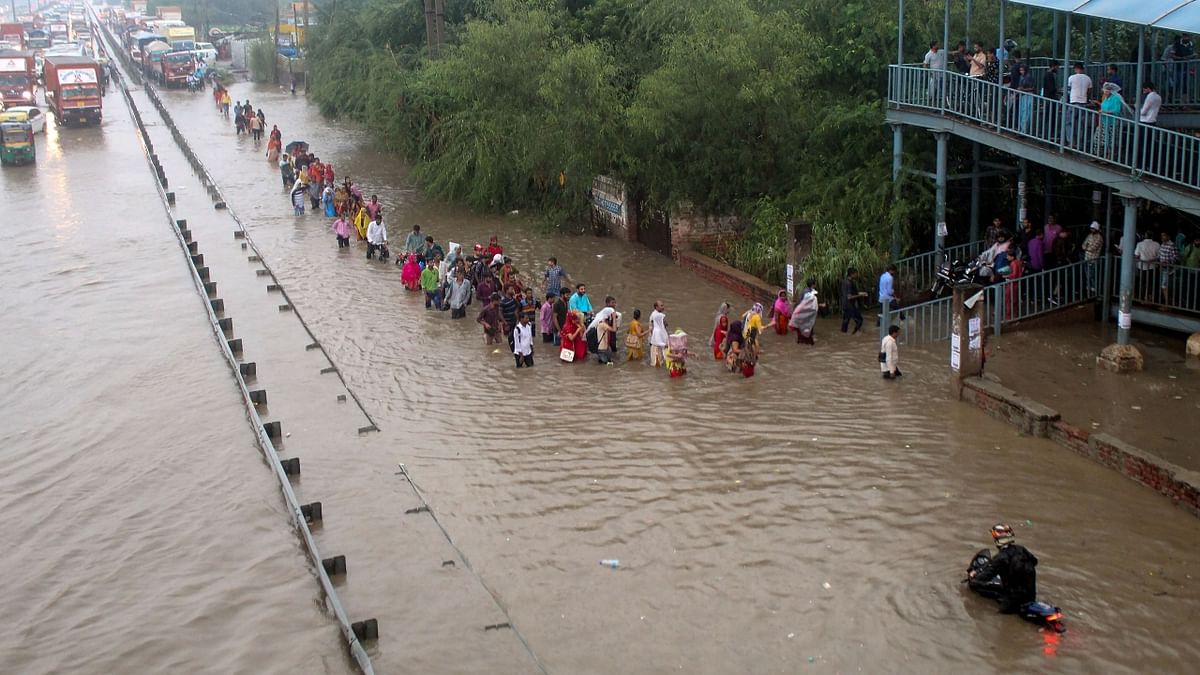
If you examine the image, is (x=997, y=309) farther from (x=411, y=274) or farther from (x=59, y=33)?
(x=59, y=33)

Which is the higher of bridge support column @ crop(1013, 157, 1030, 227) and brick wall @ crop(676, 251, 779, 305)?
bridge support column @ crop(1013, 157, 1030, 227)

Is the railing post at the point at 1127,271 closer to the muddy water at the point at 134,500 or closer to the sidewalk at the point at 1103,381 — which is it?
the sidewalk at the point at 1103,381

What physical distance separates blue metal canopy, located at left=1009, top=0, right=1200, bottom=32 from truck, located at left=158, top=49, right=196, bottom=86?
2529 inches

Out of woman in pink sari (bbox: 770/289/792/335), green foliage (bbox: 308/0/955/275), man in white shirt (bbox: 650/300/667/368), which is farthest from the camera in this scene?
green foliage (bbox: 308/0/955/275)

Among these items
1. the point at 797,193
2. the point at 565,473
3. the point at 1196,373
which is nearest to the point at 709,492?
the point at 565,473

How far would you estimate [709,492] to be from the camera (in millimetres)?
14102

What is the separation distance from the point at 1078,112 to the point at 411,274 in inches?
483

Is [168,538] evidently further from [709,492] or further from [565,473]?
[709,492]

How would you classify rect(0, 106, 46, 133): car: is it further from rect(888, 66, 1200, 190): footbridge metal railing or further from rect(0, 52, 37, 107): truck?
rect(888, 66, 1200, 190): footbridge metal railing

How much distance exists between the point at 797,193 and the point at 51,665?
16.3 meters

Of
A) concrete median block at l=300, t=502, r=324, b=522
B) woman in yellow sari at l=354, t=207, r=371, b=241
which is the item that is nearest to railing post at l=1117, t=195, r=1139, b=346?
concrete median block at l=300, t=502, r=324, b=522

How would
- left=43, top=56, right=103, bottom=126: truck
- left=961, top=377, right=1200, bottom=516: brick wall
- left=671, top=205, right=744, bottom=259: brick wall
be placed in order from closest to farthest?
left=961, top=377, right=1200, bottom=516: brick wall < left=671, top=205, right=744, bottom=259: brick wall < left=43, top=56, right=103, bottom=126: truck

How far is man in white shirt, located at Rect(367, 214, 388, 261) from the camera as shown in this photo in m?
27.4

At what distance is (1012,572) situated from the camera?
1089 centimetres
